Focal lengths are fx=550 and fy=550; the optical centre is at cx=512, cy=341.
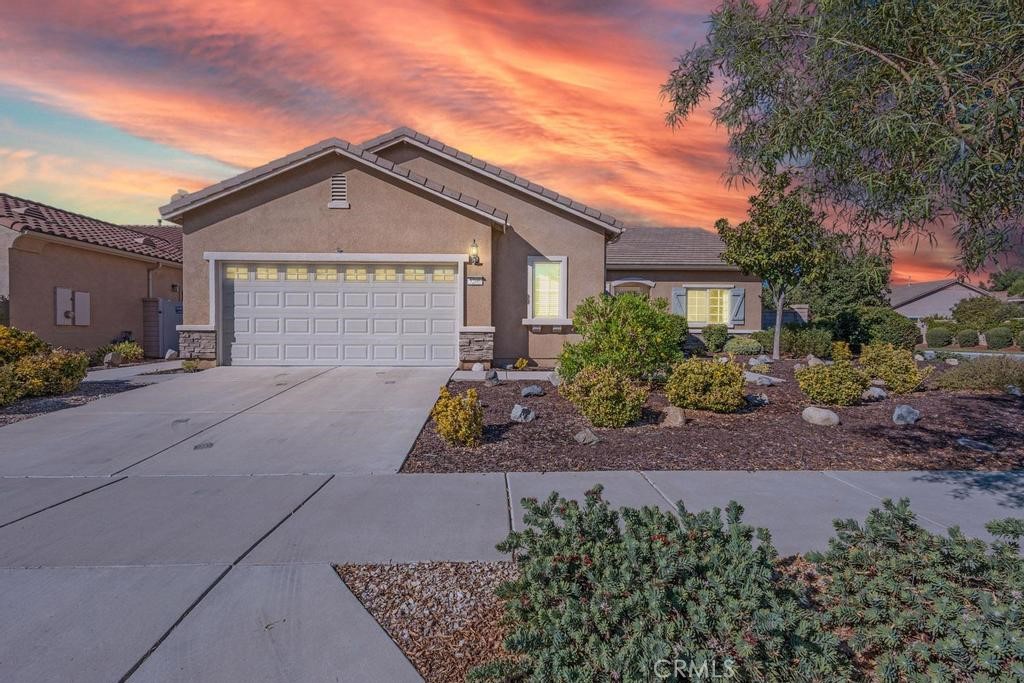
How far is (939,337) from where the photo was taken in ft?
105

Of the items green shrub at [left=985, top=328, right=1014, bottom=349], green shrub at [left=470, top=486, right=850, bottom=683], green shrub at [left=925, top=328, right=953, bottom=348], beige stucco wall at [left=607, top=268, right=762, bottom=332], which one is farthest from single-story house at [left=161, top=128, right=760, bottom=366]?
green shrub at [left=925, top=328, right=953, bottom=348]

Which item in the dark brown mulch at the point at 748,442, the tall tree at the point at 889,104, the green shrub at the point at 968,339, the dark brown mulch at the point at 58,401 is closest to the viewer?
the tall tree at the point at 889,104

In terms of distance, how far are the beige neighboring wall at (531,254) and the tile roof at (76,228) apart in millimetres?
12221

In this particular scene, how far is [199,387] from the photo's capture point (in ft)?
35.7

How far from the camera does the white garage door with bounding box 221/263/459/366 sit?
13719 mm

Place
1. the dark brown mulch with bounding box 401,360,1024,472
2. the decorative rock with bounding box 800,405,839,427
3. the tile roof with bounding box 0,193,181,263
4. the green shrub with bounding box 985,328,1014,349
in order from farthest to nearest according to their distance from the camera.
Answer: the green shrub with bounding box 985,328,1014,349, the tile roof with bounding box 0,193,181,263, the decorative rock with bounding box 800,405,839,427, the dark brown mulch with bounding box 401,360,1024,472

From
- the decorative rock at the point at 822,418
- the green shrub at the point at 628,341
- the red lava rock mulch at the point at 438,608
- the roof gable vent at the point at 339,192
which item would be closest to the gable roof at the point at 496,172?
the roof gable vent at the point at 339,192

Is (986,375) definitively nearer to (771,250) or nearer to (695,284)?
(771,250)

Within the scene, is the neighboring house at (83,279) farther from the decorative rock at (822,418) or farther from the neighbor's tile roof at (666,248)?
the decorative rock at (822,418)

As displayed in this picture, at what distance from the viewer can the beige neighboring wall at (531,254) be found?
48.3 feet

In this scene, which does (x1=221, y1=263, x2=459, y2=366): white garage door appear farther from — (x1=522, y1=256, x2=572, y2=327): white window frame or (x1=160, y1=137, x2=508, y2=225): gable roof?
(x1=522, y1=256, x2=572, y2=327): white window frame

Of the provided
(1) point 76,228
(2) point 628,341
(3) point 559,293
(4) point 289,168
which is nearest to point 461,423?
(2) point 628,341

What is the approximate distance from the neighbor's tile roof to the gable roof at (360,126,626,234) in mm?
6591

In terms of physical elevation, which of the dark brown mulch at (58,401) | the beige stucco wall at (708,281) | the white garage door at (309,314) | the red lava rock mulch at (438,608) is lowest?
the red lava rock mulch at (438,608)
